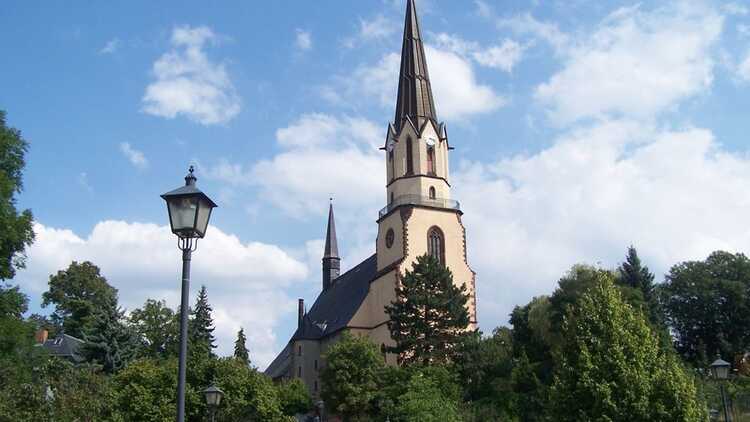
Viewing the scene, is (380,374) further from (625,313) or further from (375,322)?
(625,313)

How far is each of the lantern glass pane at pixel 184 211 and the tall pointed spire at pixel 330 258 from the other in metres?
67.9

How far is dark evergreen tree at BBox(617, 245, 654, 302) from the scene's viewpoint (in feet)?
171

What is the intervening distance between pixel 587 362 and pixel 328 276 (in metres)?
52.7

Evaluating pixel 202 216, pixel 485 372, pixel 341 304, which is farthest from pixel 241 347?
pixel 202 216

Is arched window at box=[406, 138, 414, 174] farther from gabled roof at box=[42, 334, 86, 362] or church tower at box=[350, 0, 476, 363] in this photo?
gabled roof at box=[42, 334, 86, 362]

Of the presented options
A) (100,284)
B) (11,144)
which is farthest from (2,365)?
(100,284)

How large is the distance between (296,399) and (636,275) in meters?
23.7

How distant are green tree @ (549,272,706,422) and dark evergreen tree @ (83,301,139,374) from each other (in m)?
27.5

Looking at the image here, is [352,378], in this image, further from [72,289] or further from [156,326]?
[72,289]

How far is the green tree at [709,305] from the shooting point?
58125 millimetres

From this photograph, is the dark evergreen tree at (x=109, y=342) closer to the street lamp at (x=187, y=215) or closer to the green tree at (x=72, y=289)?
the green tree at (x=72, y=289)

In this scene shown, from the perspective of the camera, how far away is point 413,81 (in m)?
61.1

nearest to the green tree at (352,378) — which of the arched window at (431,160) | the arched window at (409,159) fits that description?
the arched window at (409,159)

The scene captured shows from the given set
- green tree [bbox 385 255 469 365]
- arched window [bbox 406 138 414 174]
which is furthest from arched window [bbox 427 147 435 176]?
green tree [bbox 385 255 469 365]
